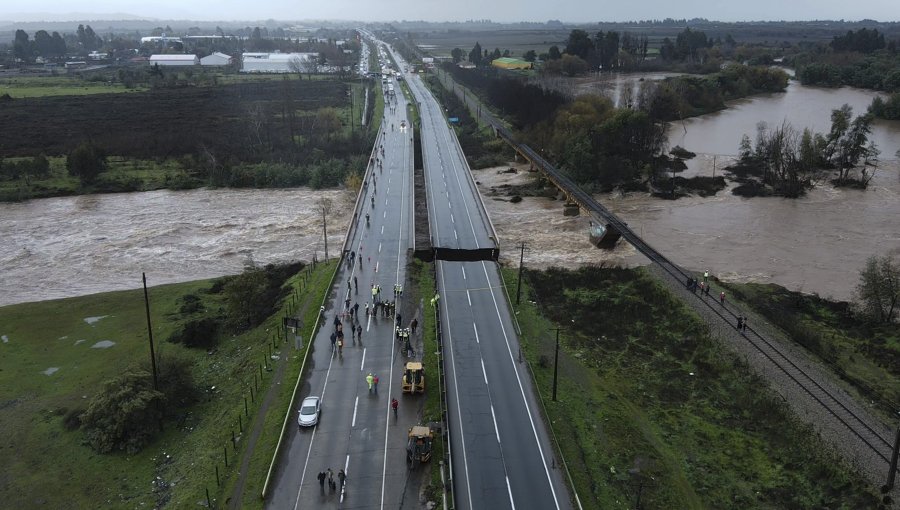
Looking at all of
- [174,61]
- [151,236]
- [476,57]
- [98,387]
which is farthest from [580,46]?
[98,387]

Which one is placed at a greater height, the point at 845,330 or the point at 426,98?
the point at 426,98

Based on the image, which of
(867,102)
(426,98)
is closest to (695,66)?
(867,102)

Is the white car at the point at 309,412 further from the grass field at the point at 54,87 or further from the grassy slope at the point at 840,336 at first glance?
the grass field at the point at 54,87

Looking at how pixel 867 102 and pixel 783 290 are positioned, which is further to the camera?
pixel 867 102

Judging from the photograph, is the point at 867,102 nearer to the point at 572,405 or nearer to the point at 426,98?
the point at 426,98

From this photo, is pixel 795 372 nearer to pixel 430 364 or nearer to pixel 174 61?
pixel 430 364

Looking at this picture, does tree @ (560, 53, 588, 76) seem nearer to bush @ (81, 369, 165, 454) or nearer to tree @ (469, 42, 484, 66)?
tree @ (469, 42, 484, 66)
